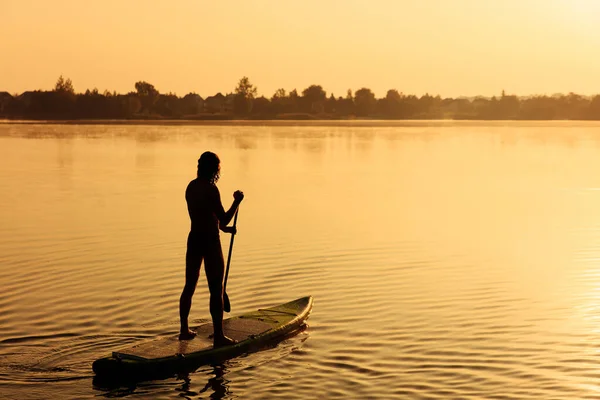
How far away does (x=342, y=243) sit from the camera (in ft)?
71.3

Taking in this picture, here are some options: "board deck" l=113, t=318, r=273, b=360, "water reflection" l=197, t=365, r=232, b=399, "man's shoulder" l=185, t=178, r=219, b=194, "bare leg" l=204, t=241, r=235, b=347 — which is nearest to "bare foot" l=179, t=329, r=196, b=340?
"board deck" l=113, t=318, r=273, b=360

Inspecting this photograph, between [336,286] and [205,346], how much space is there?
197 inches

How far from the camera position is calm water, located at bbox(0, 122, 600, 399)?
37.8ft

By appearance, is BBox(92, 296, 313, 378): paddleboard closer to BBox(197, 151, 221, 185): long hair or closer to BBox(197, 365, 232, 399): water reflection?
BBox(197, 365, 232, 399): water reflection

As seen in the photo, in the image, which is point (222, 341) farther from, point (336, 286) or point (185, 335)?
point (336, 286)

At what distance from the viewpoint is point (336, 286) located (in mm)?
16922

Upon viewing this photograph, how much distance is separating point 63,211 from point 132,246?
7.37 m

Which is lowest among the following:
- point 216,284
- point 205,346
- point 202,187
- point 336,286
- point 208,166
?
point 336,286

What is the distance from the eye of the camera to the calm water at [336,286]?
11531mm

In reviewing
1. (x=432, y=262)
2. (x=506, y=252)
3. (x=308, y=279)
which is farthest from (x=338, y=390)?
(x=506, y=252)

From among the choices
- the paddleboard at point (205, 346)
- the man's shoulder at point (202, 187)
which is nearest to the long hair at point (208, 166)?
the man's shoulder at point (202, 187)

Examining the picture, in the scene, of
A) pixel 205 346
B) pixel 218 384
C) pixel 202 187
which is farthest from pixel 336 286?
pixel 218 384

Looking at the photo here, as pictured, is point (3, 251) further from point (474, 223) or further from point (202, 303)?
point (474, 223)

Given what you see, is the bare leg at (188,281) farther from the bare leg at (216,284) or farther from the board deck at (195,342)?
the board deck at (195,342)
